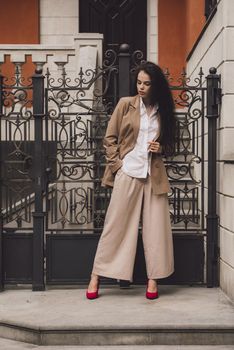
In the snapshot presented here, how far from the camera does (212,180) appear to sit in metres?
7.15

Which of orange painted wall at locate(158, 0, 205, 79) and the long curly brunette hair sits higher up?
orange painted wall at locate(158, 0, 205, 79)

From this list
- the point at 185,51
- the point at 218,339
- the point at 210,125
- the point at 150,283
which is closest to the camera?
the point at 218,339

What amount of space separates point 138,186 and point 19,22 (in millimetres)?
8828

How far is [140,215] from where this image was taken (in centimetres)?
667

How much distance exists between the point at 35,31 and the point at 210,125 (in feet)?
26.6

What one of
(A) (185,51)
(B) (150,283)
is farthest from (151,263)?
(A) (185,51)

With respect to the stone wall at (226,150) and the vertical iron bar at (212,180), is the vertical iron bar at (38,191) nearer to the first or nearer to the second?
the vertical iron bar at (212,180)

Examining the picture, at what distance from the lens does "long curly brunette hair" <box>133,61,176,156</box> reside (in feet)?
21.3

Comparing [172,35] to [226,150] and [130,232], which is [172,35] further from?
[130,232]

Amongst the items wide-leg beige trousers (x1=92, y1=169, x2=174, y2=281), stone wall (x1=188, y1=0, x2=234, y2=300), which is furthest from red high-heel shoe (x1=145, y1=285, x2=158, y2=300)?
stone wall (x1=188, y1=0, x2=234, y2=300)

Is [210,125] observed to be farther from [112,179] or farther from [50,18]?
[50,18]

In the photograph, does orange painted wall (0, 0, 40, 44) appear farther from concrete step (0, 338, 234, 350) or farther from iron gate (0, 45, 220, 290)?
concrete step (0, 338, 234, 350)

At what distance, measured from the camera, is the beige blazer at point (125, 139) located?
6.54m

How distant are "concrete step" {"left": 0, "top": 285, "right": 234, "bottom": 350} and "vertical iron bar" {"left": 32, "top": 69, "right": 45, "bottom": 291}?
46 cm
